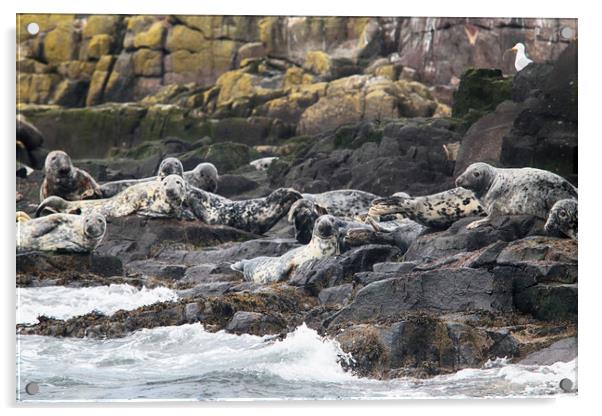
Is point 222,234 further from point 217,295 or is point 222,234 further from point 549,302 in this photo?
point 549,302

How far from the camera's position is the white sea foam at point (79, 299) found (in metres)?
11.7

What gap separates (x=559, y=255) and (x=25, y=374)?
5416 millimetres

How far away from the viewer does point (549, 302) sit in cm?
1188

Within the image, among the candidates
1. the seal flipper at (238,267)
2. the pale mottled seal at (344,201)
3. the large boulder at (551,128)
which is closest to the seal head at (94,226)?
the seal flipper at (238,267)

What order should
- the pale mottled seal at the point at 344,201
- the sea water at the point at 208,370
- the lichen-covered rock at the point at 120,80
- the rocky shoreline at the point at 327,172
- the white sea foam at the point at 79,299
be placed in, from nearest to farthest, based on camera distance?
the sea water at the point at 208,370 → the white sea foam at the point at 79,299 → the rocky shoreline at the point at 327,172 → the pale mottled seal at the point at 344,201 → the lichen-covered rock at the point at 120,80

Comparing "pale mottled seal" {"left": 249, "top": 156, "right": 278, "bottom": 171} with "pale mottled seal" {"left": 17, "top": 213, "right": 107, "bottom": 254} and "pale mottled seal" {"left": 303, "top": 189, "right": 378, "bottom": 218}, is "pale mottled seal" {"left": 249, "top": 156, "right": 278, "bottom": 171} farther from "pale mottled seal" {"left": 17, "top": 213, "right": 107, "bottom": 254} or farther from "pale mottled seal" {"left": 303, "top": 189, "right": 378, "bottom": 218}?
"pale mottled seal" {"left": 17, "top": 213, "right": 107, "bottom": 254}

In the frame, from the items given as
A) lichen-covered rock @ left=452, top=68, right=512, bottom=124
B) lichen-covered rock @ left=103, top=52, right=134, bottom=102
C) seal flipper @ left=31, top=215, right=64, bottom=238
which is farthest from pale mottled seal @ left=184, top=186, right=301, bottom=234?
lichen-covered rock @ left=452, top=68, right=512, bottom=124

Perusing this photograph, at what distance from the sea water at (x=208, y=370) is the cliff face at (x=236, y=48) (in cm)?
232

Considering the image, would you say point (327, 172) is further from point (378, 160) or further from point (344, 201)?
point (378, 160)

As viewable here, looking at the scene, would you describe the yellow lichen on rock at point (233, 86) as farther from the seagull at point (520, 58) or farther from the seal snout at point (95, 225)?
the seagull at point (520, 58)

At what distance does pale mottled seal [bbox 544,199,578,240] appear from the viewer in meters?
12.1

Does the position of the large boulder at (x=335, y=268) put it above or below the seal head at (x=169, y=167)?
below

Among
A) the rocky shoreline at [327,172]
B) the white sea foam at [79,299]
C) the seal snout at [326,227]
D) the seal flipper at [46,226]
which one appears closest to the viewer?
the white sea foam at [79,299]

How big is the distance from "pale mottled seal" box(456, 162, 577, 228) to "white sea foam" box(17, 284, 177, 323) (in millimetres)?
3319
